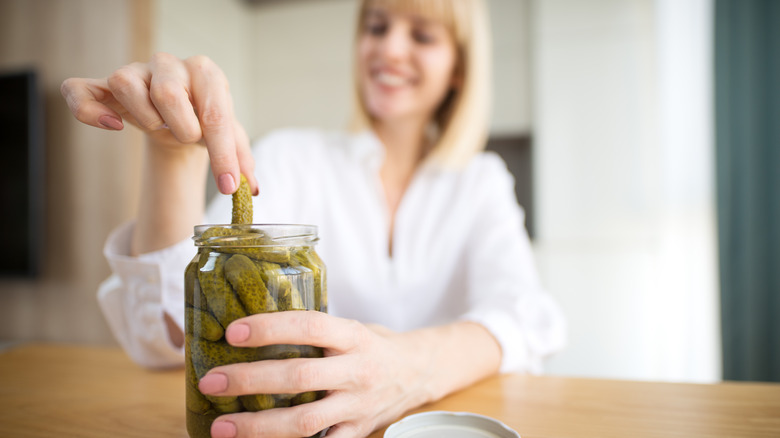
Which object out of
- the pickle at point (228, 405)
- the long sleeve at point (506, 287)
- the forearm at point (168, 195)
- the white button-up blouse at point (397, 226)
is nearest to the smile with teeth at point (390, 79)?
the white button-up blouse at point (397, 226)

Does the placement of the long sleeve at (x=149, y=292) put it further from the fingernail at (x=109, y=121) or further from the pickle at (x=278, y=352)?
the pickle at (x=278, y=352)

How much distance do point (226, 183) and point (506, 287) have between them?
27.7 inches

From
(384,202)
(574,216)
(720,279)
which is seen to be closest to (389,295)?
(384,202)

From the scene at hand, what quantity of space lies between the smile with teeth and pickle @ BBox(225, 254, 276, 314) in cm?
101

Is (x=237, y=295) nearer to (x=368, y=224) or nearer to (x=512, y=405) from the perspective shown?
(x=512, y=405)

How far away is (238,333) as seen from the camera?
0.35 meters

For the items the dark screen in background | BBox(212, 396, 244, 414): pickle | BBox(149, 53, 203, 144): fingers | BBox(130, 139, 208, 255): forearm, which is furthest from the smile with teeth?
the dark screen in background

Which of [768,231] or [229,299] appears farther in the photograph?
[768,231]

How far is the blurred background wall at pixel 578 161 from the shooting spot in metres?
2.20

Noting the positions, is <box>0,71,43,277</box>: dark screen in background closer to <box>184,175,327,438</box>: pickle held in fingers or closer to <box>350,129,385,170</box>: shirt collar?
<box>350,129,385,170</box>: shirt collar

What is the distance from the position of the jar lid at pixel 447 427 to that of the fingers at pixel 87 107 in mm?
411

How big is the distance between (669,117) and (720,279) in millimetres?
849

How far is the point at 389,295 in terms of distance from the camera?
120cm

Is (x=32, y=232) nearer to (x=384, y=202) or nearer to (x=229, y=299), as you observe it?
(x=384, y=202)
